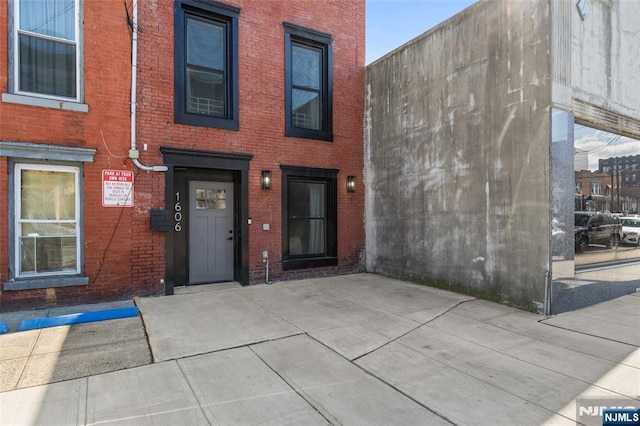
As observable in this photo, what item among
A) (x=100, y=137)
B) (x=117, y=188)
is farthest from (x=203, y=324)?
(x=100, y=137)

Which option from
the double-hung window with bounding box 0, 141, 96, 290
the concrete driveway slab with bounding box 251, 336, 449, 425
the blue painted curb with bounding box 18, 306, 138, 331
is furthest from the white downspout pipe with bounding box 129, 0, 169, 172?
the concrete driveway slab with bounding box 251, 336, 449, 425

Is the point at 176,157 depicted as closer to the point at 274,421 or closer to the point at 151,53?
the point at 151,53

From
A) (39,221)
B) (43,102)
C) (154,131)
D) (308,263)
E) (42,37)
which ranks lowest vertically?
(308,263)

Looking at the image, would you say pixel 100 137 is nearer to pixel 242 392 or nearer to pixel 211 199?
pixel 211 199

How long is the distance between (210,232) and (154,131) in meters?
2.20

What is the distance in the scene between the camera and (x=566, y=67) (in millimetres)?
5539

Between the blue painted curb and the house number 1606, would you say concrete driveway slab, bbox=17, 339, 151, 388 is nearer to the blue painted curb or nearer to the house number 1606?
the blue painted curb


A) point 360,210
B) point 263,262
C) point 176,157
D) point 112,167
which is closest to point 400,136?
point 360,210

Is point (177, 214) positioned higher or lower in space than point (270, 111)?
lower

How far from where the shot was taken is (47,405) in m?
2.92

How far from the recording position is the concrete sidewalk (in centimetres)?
286

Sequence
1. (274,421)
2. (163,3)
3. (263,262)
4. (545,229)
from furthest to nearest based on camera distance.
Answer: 1. (263,262)
2. (163,3)
3. (545,229)
4. (274,421)

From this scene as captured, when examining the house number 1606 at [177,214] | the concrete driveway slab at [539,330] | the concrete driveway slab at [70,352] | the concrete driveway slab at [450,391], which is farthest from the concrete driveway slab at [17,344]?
the concrete driveway slab at [539,330]

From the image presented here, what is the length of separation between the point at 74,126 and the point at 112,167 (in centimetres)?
82
